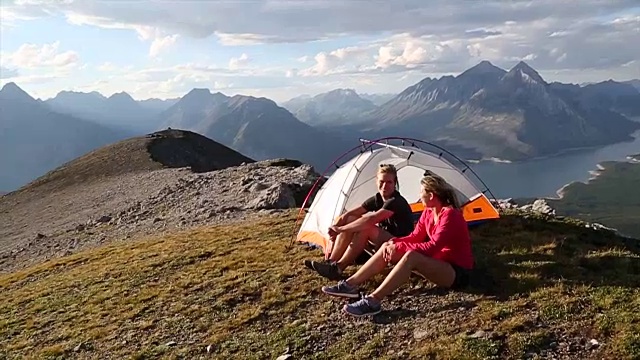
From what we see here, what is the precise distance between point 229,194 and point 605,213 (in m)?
155

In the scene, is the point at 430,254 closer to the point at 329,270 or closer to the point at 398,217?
the point at 398,217

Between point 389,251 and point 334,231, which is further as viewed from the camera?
point 334,231

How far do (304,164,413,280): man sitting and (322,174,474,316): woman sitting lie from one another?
885mm

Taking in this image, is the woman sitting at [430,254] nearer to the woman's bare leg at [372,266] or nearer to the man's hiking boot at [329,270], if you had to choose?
the woman's bare leg at [372,266]

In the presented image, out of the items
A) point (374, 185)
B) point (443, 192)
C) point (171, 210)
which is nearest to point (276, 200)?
point (171, 210)

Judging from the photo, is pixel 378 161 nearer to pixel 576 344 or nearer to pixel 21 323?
pixel 576 344

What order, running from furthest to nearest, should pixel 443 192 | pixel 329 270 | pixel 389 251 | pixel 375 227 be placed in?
pixel 329 270, pixel 375 227, pixel 389 251, pixel 443 192

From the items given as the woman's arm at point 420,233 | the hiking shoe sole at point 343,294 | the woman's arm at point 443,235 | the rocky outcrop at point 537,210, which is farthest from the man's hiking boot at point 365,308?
the rocky outcrop at point 537,210

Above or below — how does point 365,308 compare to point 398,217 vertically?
below

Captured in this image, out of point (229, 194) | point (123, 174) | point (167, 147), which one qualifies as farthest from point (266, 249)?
point (167, 147)

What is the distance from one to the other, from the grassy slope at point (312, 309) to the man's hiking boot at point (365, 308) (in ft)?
0.61

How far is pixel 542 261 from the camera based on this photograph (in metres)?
11.2

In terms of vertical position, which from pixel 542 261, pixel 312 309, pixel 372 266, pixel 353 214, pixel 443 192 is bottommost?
pixel 312 309

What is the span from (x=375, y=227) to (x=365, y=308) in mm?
2104
